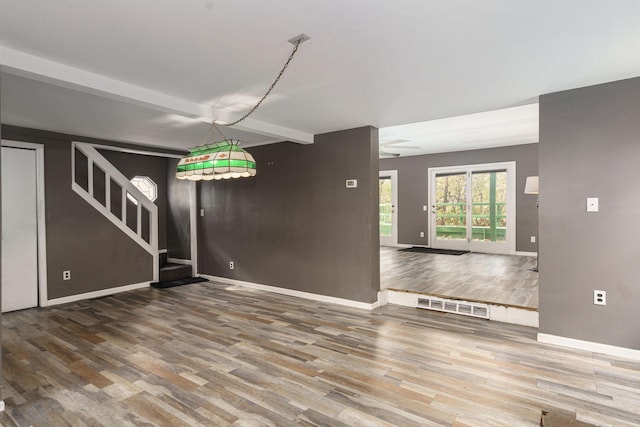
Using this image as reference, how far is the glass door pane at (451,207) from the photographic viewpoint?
8.35 metres

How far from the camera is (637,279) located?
10.0ft

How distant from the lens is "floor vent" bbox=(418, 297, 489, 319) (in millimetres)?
4215

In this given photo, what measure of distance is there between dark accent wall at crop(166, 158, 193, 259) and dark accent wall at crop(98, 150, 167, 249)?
0.11 meters

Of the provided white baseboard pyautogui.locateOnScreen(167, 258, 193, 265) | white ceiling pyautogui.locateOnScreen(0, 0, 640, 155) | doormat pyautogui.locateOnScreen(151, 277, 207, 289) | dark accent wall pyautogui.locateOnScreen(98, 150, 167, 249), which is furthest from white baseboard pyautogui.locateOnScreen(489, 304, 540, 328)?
dark accent wall pyautogui.locateOnScreen(98, 150, 167, 249)

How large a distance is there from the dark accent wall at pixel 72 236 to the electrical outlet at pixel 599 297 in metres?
6.35

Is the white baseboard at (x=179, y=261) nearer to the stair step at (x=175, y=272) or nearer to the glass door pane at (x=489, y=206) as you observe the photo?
the stair step at (x=175, y=272)

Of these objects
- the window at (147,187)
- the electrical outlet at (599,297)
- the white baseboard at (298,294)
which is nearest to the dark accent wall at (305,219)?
the white baseboard at (298,294)

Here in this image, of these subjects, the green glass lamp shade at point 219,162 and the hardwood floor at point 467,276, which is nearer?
the green glass lamp shade at point 219,162

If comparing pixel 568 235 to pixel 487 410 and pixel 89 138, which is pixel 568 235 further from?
pixel 89 138

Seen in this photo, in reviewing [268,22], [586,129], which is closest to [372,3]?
[268,22]

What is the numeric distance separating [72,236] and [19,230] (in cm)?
62

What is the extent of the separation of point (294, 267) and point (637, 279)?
396cm

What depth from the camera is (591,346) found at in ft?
10.6

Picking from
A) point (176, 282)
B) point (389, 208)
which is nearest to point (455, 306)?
point (176, 282)
